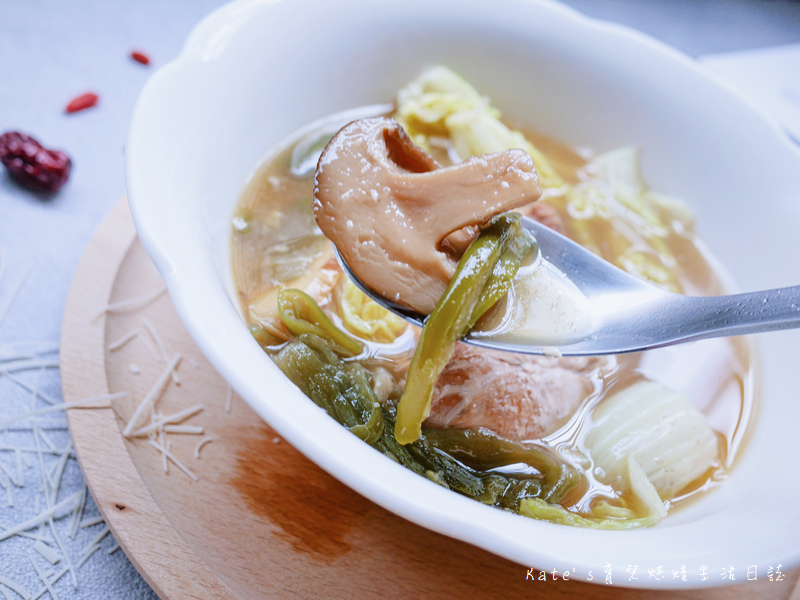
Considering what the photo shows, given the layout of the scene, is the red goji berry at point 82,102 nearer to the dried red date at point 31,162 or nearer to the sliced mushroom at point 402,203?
the dried red date at point 31,162

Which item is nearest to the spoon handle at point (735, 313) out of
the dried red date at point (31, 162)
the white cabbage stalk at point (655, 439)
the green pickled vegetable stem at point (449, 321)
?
the white cabbage stalk at point (655, 439)

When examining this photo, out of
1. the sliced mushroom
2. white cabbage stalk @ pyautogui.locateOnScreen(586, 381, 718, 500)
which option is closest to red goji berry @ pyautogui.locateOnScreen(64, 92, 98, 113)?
the sliced mushroom

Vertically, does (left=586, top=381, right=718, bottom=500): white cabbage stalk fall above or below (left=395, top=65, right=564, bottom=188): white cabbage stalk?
below

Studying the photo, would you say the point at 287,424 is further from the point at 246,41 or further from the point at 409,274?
the point at 246,41

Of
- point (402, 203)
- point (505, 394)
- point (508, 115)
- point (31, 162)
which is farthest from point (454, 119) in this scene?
point (31, 162)

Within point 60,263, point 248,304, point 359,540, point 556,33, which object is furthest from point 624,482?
point 60,263

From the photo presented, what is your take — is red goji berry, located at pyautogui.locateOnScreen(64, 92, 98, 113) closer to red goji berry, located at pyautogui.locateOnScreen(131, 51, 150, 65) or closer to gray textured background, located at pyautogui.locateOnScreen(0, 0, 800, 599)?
gray textured background, located at pyautogui.locateOnScreen(0, 0, 800, 599)

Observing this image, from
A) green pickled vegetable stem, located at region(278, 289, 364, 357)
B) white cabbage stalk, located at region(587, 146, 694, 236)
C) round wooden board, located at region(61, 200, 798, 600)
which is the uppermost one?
white cabbage stalk, located at region(587, 146, 694, 236)
